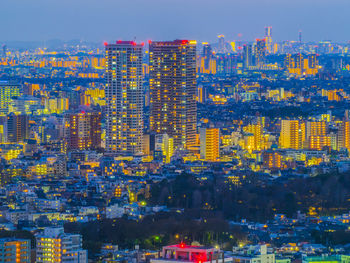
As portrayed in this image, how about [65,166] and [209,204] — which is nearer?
[209,204]

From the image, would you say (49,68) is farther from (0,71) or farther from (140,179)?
→ (140,179)

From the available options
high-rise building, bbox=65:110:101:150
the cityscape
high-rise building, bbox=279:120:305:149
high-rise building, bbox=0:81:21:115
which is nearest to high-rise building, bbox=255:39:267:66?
the cityscape

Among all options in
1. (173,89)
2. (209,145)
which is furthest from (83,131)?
(209,145)

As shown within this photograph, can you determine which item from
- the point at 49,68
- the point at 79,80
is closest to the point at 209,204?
the point at 79,80

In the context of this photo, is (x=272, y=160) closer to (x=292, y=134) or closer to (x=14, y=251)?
(x=292, y=134)

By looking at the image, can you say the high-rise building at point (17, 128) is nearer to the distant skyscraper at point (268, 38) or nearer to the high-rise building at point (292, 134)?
the high-rise building at point (292, 134)
